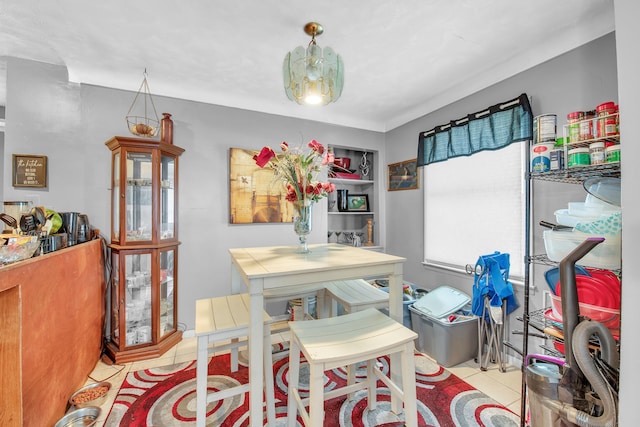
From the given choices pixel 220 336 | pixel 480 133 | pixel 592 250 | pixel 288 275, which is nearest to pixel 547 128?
pixel 592 250

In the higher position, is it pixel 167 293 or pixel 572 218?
pixel 572 218

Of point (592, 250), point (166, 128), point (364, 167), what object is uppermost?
point (166, 128)

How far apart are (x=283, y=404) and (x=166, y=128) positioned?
2331 millimetres

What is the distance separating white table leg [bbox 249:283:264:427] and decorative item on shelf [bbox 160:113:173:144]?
1.81 metres

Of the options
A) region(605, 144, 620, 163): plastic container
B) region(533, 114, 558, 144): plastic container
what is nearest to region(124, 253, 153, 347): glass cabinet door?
region(533, 114, 558, 144): plastic container

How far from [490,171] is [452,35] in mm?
1144

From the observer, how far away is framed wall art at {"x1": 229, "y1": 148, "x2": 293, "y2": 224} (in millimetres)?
2736

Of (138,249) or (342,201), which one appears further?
(342,201)

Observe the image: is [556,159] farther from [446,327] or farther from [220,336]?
[220,336]

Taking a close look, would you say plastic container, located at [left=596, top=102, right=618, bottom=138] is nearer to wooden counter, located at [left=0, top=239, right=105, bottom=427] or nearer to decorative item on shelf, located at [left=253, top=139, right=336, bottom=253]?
decorative item on shelf, located at [left=253, top=139, right=336, bottom=253]

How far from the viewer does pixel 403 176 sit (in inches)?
127

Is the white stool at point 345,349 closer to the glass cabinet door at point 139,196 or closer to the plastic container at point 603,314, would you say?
the plastic container at point 603,314

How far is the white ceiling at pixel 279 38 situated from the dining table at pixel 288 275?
144cm

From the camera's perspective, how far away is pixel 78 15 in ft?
5.29
